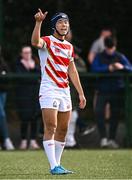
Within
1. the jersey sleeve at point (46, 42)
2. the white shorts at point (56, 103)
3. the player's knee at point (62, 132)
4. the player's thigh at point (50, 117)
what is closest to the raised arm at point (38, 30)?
the jersey sleeve at point (46, 42)

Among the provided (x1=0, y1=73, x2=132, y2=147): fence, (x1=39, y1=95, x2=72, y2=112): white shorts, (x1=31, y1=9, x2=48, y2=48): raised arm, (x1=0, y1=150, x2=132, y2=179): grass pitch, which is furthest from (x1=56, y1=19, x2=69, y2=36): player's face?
(x1=0, y1=73, x2=132, y2=147): fence

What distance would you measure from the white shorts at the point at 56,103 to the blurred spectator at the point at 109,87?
5652mm

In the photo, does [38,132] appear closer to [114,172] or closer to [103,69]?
[103,69]

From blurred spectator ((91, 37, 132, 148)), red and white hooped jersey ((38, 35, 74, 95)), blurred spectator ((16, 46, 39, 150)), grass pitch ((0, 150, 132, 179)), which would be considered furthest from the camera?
blurred spectator ((91, 37, 132, 148))

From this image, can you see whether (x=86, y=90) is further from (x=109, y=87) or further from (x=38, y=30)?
(x=38, y=30)

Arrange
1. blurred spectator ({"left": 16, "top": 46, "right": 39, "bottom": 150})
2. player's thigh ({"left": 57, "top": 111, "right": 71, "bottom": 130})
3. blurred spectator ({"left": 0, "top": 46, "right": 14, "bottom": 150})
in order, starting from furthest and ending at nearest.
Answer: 1. blurred spectator ({"left": 16, "top": 46, "right": 39, "bottom": 150})
2. blurred spectator ({"left": 0, "top": 46, "right": 14, "bottom": 150})
3. player's thigh ({"left": 57, "top": 111, "right": 71, "bottom": 130})

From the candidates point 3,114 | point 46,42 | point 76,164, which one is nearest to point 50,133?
point 46,42

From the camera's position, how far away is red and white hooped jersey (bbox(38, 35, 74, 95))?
11.1 metres

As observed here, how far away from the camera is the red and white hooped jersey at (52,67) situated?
11.1m

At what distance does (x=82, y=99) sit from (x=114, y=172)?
111cm

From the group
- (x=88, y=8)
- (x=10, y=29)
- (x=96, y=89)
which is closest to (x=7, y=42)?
(x=10, y=29)

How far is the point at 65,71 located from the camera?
36.8ft

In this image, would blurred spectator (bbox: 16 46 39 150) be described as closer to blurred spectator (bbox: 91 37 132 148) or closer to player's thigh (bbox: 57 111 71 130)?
blurred spectator (bbox: 91 37 132 148)

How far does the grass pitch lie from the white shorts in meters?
0.87
